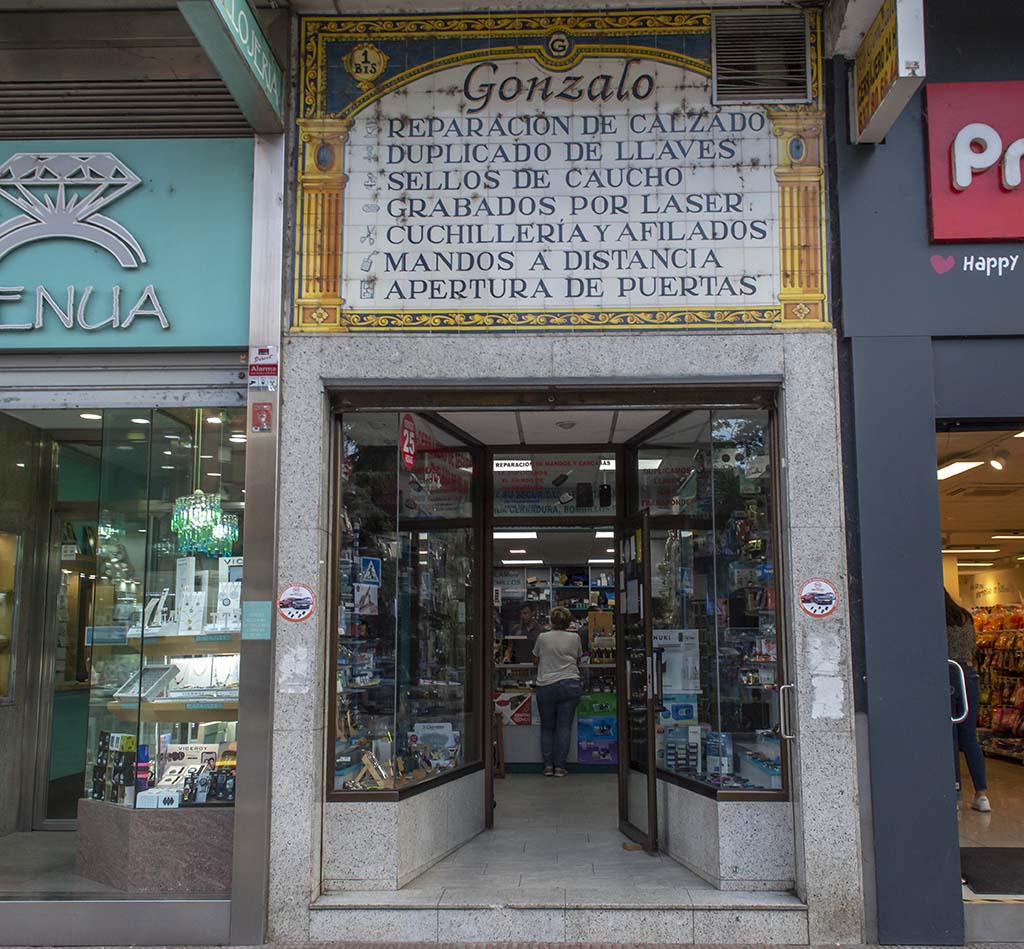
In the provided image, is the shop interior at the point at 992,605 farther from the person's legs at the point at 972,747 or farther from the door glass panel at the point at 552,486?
the door glass panel at the point at 552,486

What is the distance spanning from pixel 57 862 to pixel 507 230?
16.2 feet

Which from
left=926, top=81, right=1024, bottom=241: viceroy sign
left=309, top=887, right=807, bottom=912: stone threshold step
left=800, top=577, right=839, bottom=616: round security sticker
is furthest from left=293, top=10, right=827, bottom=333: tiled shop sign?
left=309, top=887, right=807, bottom=912: stone threshold step

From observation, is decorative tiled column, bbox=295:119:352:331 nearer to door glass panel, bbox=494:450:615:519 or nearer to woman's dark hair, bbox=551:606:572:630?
door glass panel, bbox=494:450:615:519

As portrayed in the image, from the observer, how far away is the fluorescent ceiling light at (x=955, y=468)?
7.49 meters

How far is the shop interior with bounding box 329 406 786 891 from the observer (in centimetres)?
607

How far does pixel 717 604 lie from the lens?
252 inches

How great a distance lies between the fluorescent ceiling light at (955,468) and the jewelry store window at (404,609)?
11.3ft

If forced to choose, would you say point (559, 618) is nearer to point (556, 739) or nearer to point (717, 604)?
point (556, 739)

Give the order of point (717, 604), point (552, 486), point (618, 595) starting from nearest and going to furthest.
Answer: point (717, 604)
point (618, 595)
point (552, 486)

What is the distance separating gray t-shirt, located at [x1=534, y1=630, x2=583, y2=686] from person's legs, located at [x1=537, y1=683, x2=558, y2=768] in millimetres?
88

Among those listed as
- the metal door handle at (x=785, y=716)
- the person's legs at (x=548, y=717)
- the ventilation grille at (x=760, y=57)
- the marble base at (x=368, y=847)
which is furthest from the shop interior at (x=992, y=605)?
the person's legs at (x=548, y=717)

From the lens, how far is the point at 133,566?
6480 mm

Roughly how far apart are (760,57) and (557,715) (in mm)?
6140

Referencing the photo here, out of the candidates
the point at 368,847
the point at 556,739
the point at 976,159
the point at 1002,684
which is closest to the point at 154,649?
the point at 368,847
